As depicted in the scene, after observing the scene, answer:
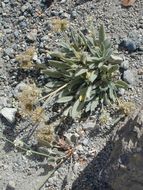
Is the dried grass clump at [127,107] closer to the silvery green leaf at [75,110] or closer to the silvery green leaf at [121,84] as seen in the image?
the silvery green leaf at [121,84]

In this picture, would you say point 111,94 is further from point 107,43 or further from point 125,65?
point 107,43

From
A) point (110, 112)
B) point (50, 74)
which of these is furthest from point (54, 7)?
point (110, 112)

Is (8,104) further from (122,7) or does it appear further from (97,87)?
(122,7)

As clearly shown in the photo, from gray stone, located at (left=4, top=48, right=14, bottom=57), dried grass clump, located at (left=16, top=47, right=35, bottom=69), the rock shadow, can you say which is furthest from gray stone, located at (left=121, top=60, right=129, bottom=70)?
gray stone, located at (left=4, top=48, right=14, bottom=57)

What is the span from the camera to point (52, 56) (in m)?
6.72

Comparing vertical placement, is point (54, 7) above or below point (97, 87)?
above

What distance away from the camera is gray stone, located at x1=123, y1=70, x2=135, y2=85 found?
6270mm

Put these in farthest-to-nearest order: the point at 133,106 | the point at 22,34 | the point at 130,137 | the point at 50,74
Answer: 1. the point at 22,34
2. the point at 50,74
3. the point at 133,106
4. the point at 130,137

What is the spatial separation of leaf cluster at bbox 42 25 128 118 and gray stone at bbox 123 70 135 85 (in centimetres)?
10

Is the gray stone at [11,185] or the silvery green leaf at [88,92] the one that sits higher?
the silvery green leaf at [88,92]

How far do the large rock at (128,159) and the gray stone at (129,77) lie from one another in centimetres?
84

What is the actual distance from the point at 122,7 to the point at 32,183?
249 centimetres

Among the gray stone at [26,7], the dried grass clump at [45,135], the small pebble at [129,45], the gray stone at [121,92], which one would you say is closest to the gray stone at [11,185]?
the dried grass clump at [45,135]

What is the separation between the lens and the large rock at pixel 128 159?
17.0 ft
